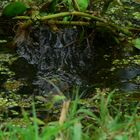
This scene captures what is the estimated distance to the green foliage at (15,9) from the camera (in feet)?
11.6

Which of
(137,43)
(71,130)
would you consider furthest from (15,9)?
(71,130)

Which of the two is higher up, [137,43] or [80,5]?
[80,5]

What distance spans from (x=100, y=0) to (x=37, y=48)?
106 centimetres

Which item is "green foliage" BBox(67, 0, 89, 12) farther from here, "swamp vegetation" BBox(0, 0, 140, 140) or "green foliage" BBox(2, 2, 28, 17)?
"green foliage" BBox(2, 2, 28, 17)

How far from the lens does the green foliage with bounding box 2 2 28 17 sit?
3.53m

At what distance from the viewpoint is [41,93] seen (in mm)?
3094

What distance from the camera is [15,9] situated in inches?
141

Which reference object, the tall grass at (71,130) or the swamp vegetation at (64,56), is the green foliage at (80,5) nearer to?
the swamp vegetation at (64,56)

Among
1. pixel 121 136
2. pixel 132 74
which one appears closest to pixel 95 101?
pixel 132 74

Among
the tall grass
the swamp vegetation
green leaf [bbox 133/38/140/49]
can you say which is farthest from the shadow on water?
the tall grass

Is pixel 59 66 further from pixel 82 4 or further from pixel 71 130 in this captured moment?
pixel 71 130

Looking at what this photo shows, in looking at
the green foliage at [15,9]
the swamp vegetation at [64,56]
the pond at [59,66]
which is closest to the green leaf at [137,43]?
the swamp vegetation at [64,56]

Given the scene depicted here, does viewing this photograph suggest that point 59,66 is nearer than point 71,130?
No

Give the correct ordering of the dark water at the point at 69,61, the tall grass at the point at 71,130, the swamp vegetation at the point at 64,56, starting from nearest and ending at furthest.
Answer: the tall grass at the point at 71,130 → the swamp vegetation at the point at 64,56 → the dark water at the point at 69,61
